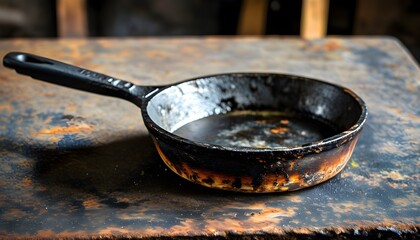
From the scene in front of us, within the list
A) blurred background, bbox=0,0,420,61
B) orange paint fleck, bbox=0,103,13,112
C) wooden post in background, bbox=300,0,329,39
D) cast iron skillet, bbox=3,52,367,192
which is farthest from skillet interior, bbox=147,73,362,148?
blurred background, bbox=0,0,420,61

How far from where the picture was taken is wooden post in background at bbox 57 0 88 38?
9.46 feet

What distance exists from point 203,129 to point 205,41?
0.76 m

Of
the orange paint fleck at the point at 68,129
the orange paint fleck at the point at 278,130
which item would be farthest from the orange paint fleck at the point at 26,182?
the orange paint fleck at the point at 278,130

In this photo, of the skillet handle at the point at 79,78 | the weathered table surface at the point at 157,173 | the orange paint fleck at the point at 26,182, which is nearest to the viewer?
the weathered table surface at the point at 157,173

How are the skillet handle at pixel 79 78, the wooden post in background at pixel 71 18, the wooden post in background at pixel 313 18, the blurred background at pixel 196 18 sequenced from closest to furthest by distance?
the skillet handle at pixel 79 78
the wooden post in background at pixel 313 18
the wooden post in background at pixel 71 18
the blurred background at pixel 196 18

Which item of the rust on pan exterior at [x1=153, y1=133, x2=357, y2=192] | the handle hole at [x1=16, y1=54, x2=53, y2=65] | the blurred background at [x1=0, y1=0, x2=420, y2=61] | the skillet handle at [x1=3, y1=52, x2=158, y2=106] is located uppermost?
the handle hole at [x1=16, y1=54, x2=53, y2=65]

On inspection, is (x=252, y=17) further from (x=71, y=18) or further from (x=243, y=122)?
(x=243, y=122)

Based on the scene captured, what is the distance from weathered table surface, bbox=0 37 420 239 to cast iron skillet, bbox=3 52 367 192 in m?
0.05

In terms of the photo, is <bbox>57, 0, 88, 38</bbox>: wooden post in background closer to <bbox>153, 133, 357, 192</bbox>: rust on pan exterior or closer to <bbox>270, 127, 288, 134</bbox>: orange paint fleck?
<bbox>270, 127, 288, 134</bbox>: orange paint fleck

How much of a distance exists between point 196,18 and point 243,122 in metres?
2.11

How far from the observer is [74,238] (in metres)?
0.86

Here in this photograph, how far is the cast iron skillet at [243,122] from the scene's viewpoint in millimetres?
931

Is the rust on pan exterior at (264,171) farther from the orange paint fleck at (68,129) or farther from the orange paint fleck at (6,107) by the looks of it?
the orange paint fleck at (6,107)

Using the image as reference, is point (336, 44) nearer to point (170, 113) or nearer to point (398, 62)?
point (398, 62)
